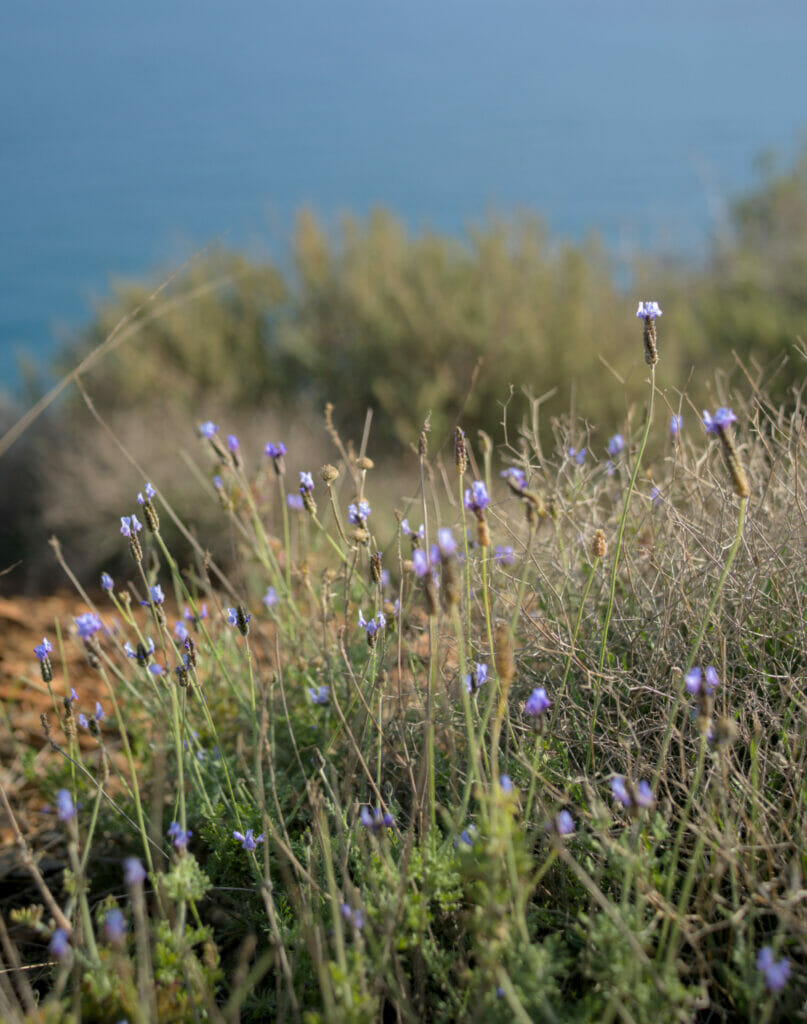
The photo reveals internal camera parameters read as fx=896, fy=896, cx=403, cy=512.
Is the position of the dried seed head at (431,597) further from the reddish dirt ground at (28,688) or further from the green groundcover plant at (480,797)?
the reddish dirt ground at (28,688)

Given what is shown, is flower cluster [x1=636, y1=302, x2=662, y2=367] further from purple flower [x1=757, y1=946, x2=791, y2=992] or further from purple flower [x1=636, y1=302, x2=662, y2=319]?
purple flower [x1=757, y1=946, x2=791, y2=992]

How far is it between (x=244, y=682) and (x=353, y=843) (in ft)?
2.94

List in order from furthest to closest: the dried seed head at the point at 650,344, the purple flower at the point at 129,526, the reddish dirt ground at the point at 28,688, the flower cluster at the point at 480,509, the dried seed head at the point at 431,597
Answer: the reddish dirt ground at the point at 28,688
the purple flower at the point at 129,526
the dried seed head at the point at 650,344
the flower cluster at the point at 480,509
the dried seed head at the point at 431,597

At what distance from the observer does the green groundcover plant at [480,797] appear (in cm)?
127

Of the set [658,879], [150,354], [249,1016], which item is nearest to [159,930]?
[249,1016]

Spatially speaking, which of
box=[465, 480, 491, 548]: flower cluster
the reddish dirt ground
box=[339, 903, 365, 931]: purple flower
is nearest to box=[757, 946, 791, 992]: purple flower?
box=[339, 903, 365, 931]: purple flower

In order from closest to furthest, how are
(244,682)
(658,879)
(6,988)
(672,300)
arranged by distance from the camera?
(658,879) < (6,988) < (244,682) < (672,300)

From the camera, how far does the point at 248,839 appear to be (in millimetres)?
1709

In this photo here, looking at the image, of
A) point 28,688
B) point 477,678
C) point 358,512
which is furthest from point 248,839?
point 28,688

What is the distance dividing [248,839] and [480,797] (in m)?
0.70

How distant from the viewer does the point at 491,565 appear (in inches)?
87.7

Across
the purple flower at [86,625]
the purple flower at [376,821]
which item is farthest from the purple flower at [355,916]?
the purple flower at [86,625]

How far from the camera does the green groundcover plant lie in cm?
127

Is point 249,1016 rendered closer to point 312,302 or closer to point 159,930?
point 159,930
